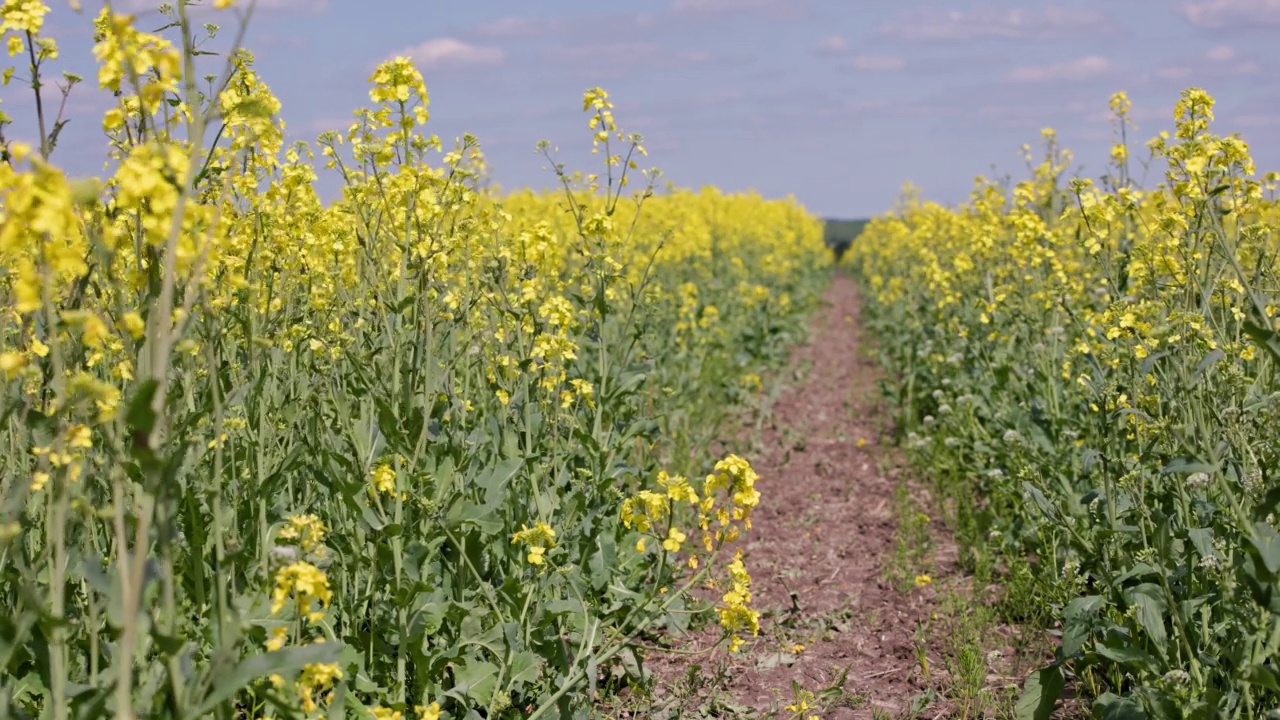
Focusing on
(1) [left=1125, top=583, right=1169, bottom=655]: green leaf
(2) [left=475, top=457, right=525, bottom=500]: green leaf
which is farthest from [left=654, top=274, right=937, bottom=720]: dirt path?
(2) [left=475, top=457, right=525, bottom=500]: green leaf

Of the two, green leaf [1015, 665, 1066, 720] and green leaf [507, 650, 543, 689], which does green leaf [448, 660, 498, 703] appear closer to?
green leaf [507, 650, 543, 689]

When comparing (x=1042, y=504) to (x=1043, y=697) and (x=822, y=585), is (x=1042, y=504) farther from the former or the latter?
(x=822, y=585)

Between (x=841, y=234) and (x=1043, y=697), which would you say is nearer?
(x=1043, y=697)

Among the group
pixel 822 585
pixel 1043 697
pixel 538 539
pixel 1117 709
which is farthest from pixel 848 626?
pixel 538 539

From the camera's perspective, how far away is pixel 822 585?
18.2 ft

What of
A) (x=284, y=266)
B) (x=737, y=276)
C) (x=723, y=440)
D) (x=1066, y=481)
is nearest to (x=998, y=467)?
(x=1066, y=481)

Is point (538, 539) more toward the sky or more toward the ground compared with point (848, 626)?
more toward the sky

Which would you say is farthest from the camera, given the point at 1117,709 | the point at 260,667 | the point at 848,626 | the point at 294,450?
the point at 848,626

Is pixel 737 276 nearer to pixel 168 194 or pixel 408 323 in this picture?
pixel 408 323

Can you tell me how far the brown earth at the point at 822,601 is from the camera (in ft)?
13.4

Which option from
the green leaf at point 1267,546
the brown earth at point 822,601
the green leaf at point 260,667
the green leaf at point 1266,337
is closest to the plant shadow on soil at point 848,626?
the brown earth at point 822,601

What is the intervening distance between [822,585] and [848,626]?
1.96ft

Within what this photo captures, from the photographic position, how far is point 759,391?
10.3m

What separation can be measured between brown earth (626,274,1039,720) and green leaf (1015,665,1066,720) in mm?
336
